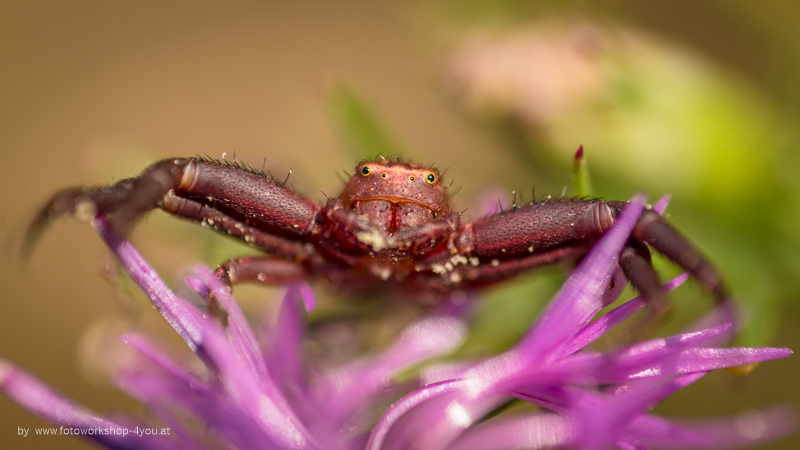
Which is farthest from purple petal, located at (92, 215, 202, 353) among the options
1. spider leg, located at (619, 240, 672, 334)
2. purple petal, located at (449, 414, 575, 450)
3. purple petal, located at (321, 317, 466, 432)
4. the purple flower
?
spider leg, located at (619, 240, 672, 334)

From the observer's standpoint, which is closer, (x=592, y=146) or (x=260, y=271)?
(x=260, y=271)

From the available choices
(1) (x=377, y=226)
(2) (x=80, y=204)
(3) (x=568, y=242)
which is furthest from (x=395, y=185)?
(2) (x=80, y=204)

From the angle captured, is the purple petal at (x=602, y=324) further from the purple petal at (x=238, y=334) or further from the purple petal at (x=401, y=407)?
the purple petal at (x=238, y=334)

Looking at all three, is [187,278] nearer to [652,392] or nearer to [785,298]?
[652,392]

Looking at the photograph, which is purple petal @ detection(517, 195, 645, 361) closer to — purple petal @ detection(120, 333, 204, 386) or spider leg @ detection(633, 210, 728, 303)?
spider leg @ detection(633, 210, 728, 303)

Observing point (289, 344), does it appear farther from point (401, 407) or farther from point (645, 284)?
point (645, 284)

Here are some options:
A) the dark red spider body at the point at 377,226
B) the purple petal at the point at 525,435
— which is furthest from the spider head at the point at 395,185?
the purple petal at the point at 525,435

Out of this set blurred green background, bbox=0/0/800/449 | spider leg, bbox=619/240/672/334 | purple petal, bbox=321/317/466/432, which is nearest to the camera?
spider leg, bbox=619/240/672/334

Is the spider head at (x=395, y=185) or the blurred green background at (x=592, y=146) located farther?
the blurred green background at (x=592, y=146)
